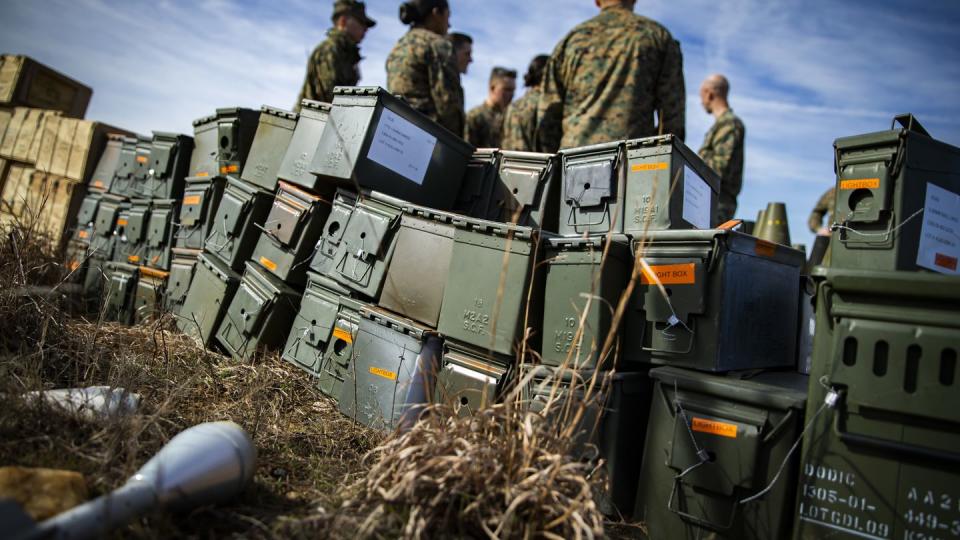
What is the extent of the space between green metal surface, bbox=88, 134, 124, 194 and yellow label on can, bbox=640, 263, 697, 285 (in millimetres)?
5142

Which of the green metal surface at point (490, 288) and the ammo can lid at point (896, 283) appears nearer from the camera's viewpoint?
the ammo can lid at point (896, 283)

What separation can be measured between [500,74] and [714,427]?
7133 millimetres

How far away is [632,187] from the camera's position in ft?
10.0

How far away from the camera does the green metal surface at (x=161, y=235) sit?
4625 millimetres

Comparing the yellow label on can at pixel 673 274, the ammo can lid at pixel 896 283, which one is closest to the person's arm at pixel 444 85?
the yellow label on can at pixel 673 274

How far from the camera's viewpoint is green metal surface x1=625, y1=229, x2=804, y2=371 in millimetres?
2311

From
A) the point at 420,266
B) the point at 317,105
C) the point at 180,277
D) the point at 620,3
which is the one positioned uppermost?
the point at 620,3

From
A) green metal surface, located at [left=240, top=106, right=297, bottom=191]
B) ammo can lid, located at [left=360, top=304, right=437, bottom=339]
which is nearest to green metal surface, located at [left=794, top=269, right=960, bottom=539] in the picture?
ammo can lid, located at [left=360, top=304, right=437, bottom=339]

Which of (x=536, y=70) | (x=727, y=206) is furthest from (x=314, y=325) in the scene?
(x=536, y=70)

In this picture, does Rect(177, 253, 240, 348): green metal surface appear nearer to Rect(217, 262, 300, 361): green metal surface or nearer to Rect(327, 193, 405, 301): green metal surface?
Rect(217, 262, 300, 361): green metal surface

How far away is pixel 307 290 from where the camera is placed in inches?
137

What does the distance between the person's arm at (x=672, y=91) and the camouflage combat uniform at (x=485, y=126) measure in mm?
3807

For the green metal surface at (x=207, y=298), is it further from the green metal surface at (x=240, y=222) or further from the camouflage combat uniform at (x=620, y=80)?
the camouflage combat uniform at (x=620, y=80)

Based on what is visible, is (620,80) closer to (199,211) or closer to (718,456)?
(718,456)
